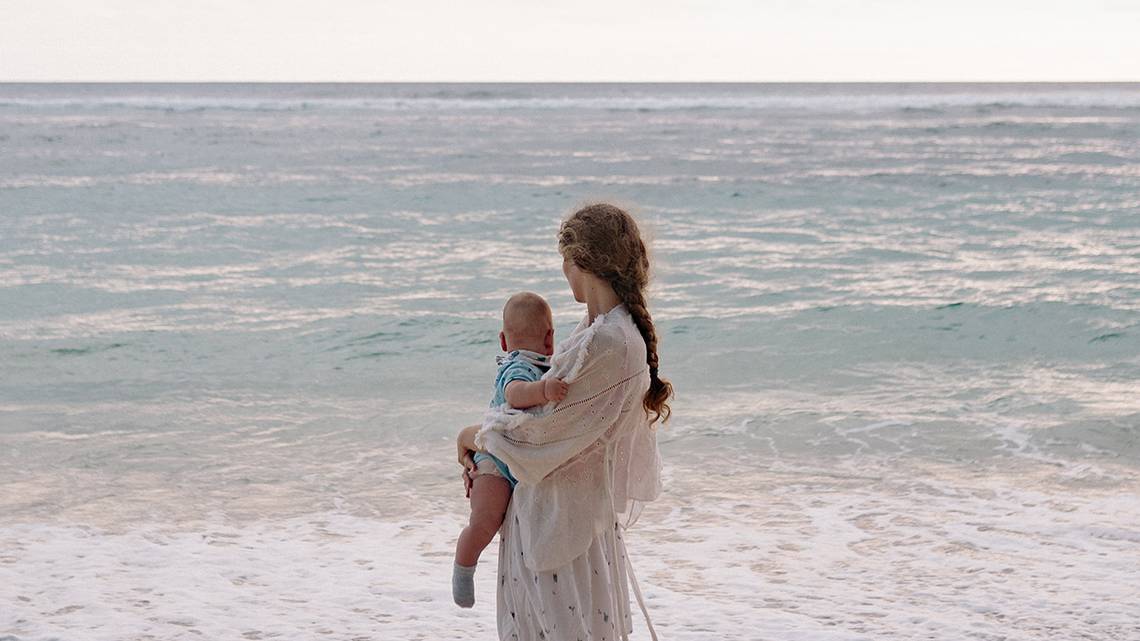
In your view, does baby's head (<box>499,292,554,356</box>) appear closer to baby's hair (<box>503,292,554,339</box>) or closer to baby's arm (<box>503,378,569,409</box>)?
baby's hair (<box>503,292,554,339</box>)

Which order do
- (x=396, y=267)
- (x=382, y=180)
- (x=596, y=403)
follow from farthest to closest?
(x=382, y=180)
(x=396, y=267)
(x=596, y=403)

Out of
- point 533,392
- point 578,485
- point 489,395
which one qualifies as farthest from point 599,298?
point 489,395

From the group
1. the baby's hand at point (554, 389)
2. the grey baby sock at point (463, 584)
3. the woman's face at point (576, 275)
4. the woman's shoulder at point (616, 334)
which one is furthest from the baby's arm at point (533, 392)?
the grey baby sock at point (463, 584)

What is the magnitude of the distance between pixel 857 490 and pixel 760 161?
2206 centimetres

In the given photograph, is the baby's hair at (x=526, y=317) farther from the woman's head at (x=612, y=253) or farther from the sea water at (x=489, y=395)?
the sea water at (x=489, y=395)

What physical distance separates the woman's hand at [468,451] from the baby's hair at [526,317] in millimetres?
252

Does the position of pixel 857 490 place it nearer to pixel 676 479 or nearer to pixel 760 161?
pixel 676 479

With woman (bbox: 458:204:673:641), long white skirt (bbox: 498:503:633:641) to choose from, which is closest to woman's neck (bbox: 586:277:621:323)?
woman (bbox: 458:204:673:641)

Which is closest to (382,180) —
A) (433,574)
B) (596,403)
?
(433,574)

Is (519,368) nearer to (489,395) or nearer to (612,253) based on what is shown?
(612,253)

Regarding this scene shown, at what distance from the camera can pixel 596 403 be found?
2.76 meters

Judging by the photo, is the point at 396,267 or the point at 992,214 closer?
the point at 396,267

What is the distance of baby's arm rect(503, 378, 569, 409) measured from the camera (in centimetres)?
270

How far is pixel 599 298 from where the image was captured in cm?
283
